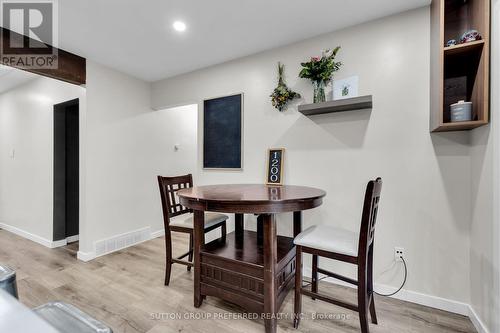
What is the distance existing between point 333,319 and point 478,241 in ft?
3.78

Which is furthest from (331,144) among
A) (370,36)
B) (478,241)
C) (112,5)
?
(112,5)

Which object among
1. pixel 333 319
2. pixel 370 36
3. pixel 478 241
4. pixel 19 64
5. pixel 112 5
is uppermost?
pixel 112 5

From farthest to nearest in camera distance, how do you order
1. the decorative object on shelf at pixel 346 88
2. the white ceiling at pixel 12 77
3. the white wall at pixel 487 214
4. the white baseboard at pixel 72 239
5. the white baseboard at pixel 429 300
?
the white baseboard at pixel 72 239 → the white ceiling at pixel 12 77 → the decorative object on shelf at pixel 346 88 → the white baseboard at pixel 429 300 → the white wall at pixel 487 214

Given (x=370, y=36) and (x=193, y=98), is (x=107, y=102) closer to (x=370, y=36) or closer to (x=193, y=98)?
(x=193, y=98)

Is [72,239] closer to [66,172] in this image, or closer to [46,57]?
[66,172]

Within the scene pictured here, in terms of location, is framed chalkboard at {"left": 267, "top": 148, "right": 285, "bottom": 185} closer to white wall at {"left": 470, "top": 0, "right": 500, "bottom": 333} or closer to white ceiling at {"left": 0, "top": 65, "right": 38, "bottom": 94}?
white wall at {"left": 470, "top": 0, "right": 500, "bottom": 333}

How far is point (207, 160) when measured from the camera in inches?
118

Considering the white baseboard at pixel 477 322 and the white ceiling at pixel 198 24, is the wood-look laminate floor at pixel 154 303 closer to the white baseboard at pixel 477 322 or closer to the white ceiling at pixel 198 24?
the white baseboard at pixel 477 322

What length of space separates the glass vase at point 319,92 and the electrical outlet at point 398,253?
1455 mm

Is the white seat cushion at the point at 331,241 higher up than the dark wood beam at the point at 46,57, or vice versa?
the dark wood beam at the point at 46,57

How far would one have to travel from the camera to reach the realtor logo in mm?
1906

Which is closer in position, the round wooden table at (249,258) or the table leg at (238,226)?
the round wooden table at (249,258)

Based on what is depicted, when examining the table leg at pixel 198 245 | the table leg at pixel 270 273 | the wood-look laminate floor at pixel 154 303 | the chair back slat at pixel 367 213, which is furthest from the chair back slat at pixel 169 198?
the chair back slat at pixel 367 213

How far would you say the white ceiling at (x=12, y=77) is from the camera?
3.16m
